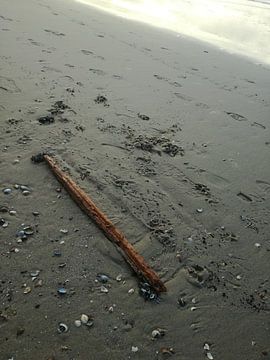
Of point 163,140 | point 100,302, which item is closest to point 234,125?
point 163,140

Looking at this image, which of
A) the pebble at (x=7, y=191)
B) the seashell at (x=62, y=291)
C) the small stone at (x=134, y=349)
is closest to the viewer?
the small stone at (x=134, y=349)

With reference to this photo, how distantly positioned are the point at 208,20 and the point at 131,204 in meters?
10.4

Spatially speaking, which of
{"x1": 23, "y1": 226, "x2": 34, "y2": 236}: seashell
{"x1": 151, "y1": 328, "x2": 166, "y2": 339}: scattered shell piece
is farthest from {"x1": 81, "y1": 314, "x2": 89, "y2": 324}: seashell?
{"x1": 23, "y1": 226, "x2": 34, "y2": 236}: seashell

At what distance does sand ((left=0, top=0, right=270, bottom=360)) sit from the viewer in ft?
8.82

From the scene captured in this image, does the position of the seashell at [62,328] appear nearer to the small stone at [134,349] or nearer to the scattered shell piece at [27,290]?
the scattered shell piece at [27,290]

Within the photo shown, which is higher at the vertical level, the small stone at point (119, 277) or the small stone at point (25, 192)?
the small stone at point (25, 192)

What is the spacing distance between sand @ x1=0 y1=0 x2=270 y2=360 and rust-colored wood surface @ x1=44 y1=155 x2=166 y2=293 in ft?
0.24

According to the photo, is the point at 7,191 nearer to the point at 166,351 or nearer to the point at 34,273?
the point at 34,273

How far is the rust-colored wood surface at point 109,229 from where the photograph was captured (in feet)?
9.69

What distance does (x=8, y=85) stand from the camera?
5273mm

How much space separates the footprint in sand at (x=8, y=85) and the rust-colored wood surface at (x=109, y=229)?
173 cm

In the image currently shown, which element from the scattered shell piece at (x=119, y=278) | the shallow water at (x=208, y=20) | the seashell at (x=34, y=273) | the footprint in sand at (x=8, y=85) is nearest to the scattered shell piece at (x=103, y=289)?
the scattered shell piece at (x=119, y=278)

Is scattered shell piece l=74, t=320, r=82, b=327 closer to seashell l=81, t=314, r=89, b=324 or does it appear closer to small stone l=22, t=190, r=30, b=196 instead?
seashell l=81, t=314, r=89, b=324

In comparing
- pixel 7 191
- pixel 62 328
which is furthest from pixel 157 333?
pixel 7 191
